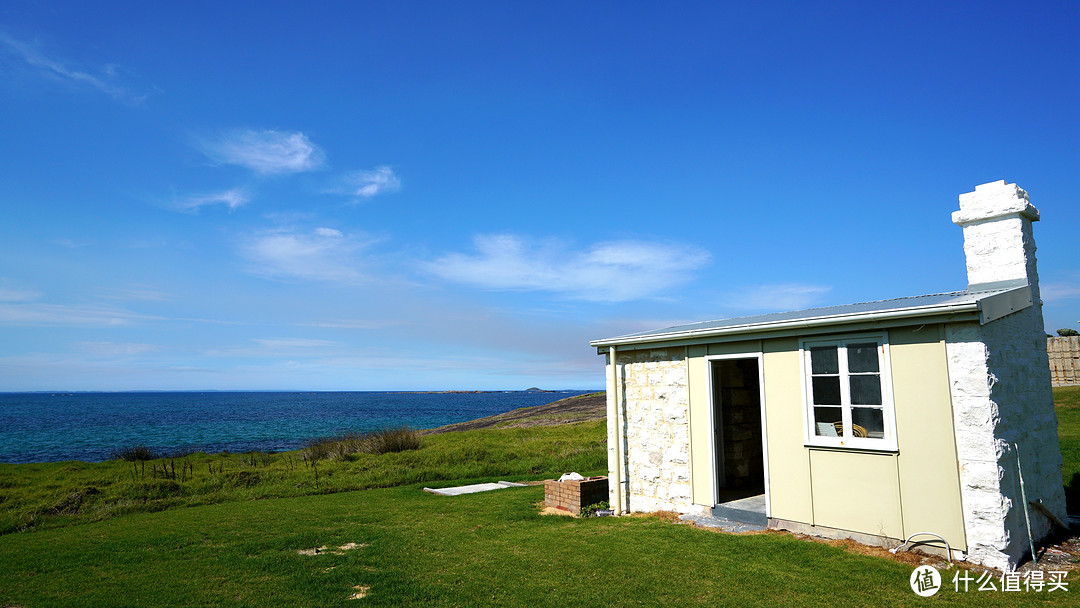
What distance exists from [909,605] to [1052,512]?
12.1ft

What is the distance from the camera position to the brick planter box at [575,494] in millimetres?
9758

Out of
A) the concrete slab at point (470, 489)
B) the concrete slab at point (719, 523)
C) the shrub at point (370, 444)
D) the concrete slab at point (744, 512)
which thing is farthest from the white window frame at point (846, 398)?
the shrub at point (370, 444)

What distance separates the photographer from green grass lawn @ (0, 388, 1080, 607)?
5469mm

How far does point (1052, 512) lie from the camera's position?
7000mm

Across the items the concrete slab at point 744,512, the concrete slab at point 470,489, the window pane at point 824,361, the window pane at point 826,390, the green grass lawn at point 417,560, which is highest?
the window pane at point 824,361

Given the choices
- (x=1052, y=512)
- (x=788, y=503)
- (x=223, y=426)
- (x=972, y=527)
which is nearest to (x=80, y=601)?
(x=788, y=503)

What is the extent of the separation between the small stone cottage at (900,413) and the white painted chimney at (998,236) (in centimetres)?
2

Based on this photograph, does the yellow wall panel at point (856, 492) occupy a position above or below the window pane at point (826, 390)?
below

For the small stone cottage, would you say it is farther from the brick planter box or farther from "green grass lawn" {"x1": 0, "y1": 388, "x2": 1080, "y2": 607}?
the brick planter box

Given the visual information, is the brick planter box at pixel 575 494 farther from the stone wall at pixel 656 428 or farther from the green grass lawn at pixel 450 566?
the stone wall at pixel 656 428

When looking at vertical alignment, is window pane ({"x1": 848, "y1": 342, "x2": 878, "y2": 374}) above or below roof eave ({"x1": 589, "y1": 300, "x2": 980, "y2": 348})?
below

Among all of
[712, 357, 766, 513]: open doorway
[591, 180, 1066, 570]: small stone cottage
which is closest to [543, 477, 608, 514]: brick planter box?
[591, 180, 1066, 570]: small stone cottage

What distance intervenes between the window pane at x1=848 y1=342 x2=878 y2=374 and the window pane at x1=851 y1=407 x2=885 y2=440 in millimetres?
471

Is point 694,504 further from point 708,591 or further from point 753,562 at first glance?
point 708,591
